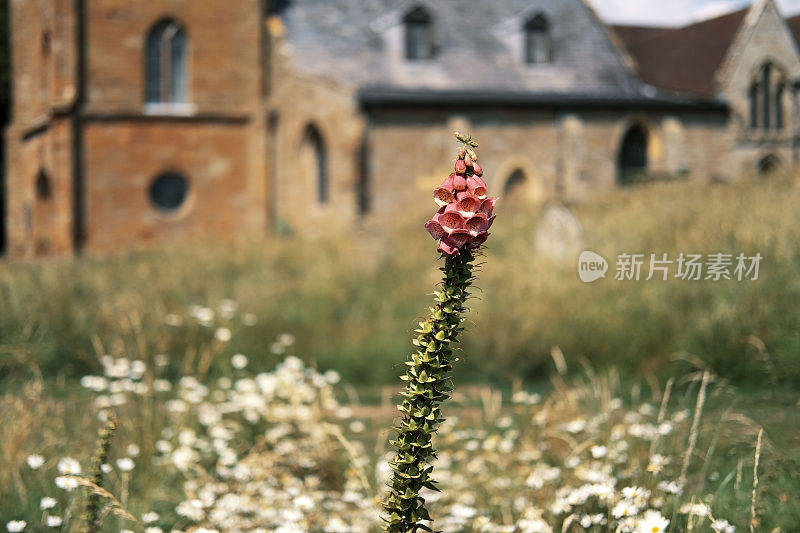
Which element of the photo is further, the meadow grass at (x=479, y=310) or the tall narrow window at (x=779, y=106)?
the tall narrow window at (x=779, y=106)

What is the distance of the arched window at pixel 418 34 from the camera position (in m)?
24.8

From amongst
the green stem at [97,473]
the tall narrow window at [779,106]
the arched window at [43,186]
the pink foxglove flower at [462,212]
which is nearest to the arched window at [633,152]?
the tall narrow window at [779,106]

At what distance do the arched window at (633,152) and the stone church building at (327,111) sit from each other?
5 cm

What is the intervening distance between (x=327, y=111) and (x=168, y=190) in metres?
5.29

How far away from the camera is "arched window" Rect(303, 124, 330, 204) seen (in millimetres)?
24062

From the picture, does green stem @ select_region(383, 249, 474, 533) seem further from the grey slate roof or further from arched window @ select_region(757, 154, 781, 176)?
arched window @ select_region(757, 154, 781, 176)

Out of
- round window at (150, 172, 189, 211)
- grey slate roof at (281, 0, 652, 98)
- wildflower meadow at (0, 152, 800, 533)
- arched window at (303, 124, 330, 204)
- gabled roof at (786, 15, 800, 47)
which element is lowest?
wildflower meadow at (0, 152, 800, 533)

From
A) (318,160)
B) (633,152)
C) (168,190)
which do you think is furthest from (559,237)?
(633,152)

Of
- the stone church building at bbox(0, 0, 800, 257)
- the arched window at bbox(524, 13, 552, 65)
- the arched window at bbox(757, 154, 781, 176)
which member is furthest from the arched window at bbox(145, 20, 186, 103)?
the arched window at bbox(757, 154, 781, 176)

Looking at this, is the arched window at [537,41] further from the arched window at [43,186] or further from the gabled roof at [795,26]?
the arched window at [43,186]

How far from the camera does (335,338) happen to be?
415 inches

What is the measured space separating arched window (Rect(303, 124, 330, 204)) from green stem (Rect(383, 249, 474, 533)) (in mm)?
21467

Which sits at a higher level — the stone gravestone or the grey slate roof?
the grey slate roof

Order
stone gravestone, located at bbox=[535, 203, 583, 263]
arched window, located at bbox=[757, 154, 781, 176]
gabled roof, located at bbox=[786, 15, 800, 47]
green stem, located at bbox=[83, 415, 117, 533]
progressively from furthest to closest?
1. gabled roof, located at bbox=[786, 15, 800, 47]
2. arched window, located at bbox=[757, 154, 781, 176]
3. stone gravestone, located at bbox=[535, 203, 583, 263]
4. green stem, located at bbox=[83, 415, 117, 533]
